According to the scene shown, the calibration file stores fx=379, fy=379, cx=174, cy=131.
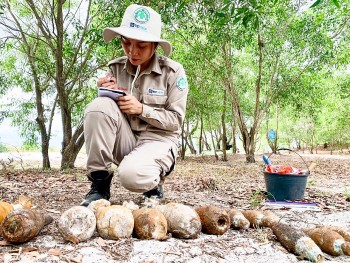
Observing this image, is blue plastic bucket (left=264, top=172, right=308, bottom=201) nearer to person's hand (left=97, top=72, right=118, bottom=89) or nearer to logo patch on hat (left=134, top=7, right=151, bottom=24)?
person's hand (left=97, top=72, right=118, bottom=89)

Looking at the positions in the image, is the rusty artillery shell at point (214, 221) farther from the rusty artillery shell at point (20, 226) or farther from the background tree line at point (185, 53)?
the background tree line at point (185, 53)

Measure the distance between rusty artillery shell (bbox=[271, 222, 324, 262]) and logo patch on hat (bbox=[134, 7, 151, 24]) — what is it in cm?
175

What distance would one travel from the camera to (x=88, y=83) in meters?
9.74

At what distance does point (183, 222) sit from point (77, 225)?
0.61 metres

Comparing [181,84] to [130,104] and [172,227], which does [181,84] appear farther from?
[172,227]

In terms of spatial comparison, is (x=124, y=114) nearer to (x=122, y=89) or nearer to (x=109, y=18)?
(x=122, y=89)

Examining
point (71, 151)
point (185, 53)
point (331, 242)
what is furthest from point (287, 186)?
point (185, 53)

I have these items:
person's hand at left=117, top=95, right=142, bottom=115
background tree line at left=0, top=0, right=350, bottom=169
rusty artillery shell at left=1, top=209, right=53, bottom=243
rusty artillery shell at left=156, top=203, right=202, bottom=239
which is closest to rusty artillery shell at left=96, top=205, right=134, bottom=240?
rusty artillery shell at left=156, top=203, right=202, bottom=239

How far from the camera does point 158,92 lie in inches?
119

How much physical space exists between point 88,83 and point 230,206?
7080 millimetres

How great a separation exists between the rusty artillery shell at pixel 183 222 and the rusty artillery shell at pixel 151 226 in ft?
0.27

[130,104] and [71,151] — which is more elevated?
[130,104]

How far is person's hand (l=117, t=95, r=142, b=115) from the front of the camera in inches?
109

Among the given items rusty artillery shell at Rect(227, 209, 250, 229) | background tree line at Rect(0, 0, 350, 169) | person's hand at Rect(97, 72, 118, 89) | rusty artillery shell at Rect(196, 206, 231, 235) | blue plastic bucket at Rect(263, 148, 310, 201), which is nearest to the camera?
rusty artillery shell at Rect(196, 206, 231, 235)
